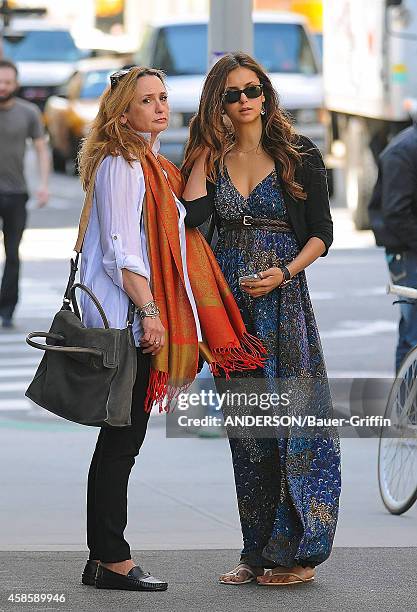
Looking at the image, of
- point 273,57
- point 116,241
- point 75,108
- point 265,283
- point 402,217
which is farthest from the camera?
point 75,108

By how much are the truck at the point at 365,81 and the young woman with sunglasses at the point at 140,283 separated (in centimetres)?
1100

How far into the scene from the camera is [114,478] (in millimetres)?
6016

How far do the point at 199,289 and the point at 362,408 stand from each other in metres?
3.92

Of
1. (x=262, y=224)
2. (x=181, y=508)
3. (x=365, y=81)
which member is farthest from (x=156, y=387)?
(x=365, y=81)

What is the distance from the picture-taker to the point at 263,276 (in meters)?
6.00

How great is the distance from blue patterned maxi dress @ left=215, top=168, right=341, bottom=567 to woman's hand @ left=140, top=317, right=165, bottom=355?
0.37 metres

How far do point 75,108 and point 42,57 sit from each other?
833 cm

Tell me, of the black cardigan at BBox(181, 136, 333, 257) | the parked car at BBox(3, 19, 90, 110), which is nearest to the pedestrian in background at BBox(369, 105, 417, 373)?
the black cardigan at BBox(181, 136, 333, 257)

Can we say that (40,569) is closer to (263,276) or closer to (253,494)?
(253,494)

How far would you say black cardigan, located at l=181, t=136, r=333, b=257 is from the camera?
20.0 ft

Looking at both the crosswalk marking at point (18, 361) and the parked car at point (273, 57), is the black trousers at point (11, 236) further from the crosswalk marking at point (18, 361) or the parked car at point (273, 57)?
the parked car at point (273, 57)

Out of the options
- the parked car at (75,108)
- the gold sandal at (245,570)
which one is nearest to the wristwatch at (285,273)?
the gold sandal at (245,570)

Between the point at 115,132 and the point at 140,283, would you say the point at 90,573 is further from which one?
the point at 115,132

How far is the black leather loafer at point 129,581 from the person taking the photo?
19.8 ft
